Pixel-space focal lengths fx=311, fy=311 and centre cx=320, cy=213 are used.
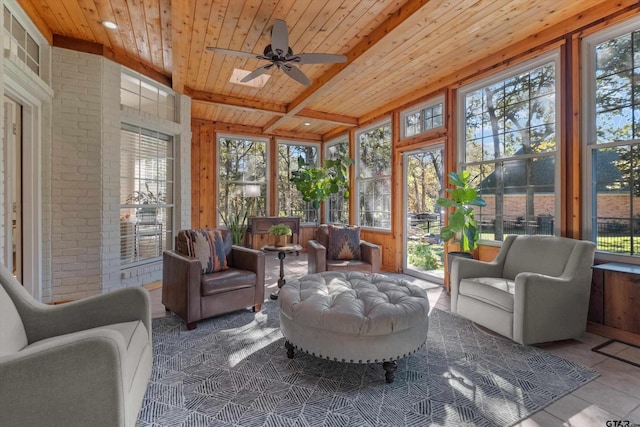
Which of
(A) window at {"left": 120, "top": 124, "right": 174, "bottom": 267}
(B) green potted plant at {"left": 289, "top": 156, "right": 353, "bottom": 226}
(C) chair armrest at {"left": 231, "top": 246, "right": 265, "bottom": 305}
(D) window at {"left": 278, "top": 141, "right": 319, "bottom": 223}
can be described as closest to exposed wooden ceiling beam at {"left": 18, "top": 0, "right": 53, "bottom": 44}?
(A) window at {"left": 120, "top": 124, "right": 174, "bottom": 267}

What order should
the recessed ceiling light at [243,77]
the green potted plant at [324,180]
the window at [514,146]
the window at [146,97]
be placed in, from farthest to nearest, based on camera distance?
1. the green potted plant at [324,180]
2. the recessed ceiling light at [243,77]
3. the window at [146,97]
4. the window at [514,146]

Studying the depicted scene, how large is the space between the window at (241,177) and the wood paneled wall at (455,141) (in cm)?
21

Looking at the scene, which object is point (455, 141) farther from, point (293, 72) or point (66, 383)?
point (66, 383)

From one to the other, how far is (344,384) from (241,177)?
18.2ft

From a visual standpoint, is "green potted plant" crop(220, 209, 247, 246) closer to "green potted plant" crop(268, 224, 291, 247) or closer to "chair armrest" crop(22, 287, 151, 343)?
"green potted plant" crop(268, 224, 291, 247)

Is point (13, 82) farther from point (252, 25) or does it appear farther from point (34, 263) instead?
point (252, 25)

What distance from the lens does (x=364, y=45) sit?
3.30 metres

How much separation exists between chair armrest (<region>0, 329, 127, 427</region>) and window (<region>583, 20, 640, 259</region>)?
3771 mm

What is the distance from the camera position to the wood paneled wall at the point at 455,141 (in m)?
2.96

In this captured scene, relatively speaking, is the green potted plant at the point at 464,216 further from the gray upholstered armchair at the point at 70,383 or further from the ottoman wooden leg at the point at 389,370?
the gray upholstered armchair at the point at 70,383

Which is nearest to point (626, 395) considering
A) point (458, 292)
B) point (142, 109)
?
point (458, 292)

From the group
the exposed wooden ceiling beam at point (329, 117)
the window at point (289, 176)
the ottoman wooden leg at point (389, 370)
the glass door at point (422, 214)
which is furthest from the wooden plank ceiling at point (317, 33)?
the ottoman wooden leg at point (389, 370)

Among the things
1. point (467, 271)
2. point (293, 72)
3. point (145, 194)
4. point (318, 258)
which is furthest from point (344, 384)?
point (145, 194)

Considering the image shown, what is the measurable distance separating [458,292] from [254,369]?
209 cm
